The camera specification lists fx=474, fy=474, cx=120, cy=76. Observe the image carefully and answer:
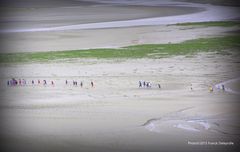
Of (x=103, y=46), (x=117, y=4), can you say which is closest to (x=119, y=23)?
(x=103, y=46)

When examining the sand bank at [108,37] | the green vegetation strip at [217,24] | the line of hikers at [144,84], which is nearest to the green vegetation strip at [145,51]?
the sand bank at [108,37]

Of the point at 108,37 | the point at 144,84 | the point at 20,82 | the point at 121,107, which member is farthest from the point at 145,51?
the point at 20,82

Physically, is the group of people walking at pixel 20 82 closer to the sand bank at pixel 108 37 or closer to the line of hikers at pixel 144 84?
the sand bank at pixel 108 37

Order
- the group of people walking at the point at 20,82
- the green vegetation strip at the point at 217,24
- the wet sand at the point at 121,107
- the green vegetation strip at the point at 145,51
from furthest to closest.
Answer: the green vegetation strip at the point at 145,51
the group of people walking at the point at 20,82
the green vegetation strip at the point at 217,24
the wet sand at the point at 121,107

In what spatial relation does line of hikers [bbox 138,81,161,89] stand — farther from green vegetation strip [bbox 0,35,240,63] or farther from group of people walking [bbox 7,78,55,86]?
group of people walking [bbox 7,78,55,86]

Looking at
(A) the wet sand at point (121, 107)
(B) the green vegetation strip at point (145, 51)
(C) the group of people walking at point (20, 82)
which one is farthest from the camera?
(B) the green vegetation strip at point (145, 51)

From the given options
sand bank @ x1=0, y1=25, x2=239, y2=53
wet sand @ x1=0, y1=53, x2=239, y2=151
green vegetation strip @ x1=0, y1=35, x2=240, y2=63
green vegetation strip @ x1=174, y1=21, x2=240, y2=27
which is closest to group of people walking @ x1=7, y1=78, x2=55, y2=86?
wet sand @ x1=0, y1=53, x2=239, y2=151

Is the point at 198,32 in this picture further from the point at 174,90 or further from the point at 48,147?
the point at 48,147

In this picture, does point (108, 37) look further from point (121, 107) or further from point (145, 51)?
point (121, 107)
